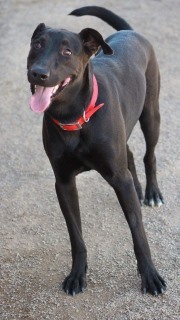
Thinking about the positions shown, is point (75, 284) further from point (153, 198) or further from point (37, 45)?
point (37, 45)

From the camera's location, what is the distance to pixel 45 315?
335 cm

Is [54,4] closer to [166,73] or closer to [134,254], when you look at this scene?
[166,73]

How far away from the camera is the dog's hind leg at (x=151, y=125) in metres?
3.97

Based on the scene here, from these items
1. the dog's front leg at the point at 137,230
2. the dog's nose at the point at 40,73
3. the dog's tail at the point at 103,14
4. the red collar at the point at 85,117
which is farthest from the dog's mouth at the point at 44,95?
the dog's tail at the point at 103,14

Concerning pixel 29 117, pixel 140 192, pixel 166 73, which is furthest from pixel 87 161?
pixel 166 73

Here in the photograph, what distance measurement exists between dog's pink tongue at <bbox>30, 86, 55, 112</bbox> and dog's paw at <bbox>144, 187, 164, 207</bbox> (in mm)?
1564

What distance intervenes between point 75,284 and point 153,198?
0.99m

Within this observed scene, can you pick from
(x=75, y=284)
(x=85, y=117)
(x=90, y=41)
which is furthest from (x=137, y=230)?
(x=90, y=41)

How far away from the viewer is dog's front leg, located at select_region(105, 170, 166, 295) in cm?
328

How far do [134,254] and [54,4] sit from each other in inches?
226

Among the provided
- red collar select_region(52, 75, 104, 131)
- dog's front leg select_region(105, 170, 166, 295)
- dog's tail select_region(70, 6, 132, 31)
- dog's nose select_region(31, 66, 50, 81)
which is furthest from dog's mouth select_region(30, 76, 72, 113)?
dog's tail select_region(70, 6, 132, 31)

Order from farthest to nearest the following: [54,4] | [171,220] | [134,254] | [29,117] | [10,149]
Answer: [54,4], [29,117], [10,149], [171,220], [134,254]

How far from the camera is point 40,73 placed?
9.07ft

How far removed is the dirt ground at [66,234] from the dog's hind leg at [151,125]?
3.9 inches
